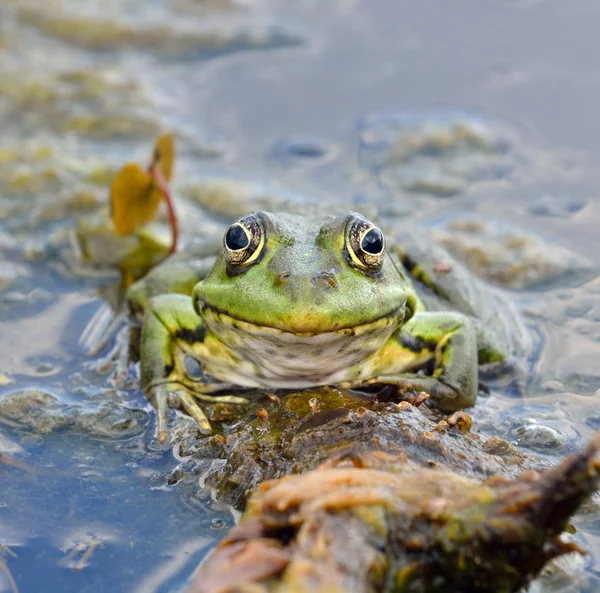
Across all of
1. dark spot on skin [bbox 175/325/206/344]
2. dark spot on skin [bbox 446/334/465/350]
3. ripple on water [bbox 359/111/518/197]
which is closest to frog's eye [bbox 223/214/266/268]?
dark spot on skin [bbox 175/325/206/344]

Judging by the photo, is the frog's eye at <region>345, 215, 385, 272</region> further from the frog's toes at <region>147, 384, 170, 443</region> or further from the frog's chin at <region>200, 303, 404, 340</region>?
the frog's toes at <region>147, 384, 170, 443</region>

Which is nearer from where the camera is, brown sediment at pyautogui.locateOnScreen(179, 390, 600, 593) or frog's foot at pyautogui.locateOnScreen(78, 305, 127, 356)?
brown sediment at pyautogui.locateOnScreen(179, 390, 600, 593)

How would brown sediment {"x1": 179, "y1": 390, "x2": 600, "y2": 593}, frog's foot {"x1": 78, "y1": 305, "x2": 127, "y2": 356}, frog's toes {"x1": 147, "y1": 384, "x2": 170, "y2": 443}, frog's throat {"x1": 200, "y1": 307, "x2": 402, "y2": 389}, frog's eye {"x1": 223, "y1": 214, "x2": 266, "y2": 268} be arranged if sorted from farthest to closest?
frog's foot {"x1": 78, "y1": 305, "x2": 127, "y2": 356} < frog's toes {"x1": 147, "y1": 384, "x2": 170, "y2": 443} < frog's eye {"x1": 223, "y1": 214, "x2": 266, "y2": 268} < frog's throat {"x1": 200, "y1": 307, "x2": 402, "y2": 389} < brown sediment {"x1": 179, "y1": 390, "x2": 600, "y2": 593}

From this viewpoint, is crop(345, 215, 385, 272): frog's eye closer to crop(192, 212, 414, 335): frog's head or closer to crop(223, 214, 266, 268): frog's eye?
crop(192, 212, 414, 335): frog's head

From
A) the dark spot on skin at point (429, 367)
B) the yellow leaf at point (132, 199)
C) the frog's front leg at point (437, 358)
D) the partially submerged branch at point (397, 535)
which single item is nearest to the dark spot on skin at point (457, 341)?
the frog's front leg at point (437, 358)

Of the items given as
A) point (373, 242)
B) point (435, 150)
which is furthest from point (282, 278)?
point (435, 150)

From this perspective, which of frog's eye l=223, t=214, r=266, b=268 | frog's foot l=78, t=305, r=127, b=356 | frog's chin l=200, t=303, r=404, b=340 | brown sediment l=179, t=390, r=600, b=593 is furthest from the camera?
frog's foot l=78, t=305, r=127, b=356

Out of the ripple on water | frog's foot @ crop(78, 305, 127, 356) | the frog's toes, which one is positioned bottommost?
the frog's toes

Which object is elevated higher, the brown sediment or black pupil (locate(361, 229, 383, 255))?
black pupil (locate(361, 229, 383, 255))

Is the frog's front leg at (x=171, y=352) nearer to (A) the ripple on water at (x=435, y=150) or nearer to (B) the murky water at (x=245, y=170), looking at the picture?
(B) the murky water at (x=245, y=170)
